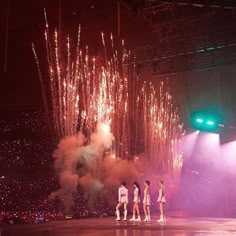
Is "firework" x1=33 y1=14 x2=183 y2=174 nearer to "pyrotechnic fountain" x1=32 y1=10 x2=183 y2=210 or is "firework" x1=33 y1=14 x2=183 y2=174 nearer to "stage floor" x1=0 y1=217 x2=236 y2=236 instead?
"pyrotechnic fountain" x1=32 y1=10 x2=183 y2=210

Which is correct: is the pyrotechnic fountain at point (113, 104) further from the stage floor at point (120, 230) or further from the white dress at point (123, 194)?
the stage floor at point (120, 230)

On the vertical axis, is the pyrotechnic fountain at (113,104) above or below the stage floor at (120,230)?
above

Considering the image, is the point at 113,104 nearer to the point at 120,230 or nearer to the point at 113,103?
the point at 113,103

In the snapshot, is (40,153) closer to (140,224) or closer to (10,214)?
(10,214)

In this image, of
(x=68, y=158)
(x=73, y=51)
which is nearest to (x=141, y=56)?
(x=73, y=51)

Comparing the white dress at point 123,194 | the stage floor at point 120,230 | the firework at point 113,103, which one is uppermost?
the firework at point 113,103

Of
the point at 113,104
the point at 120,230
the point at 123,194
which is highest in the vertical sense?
the point at 113,104

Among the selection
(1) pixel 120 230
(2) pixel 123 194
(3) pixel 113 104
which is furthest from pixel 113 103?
(1) pixel 120 230

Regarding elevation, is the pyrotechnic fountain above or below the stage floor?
above

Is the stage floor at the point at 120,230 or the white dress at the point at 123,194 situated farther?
the white dress at the point at 123,194

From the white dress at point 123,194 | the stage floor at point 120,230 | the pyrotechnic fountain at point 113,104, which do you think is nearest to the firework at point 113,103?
the pyrotechnic fountain at point 113,104

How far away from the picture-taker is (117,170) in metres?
23.2

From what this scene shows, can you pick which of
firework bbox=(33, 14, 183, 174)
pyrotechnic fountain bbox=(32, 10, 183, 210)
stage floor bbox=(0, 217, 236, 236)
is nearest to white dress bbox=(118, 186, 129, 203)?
stage floor bbox=(0, 217, 236, 236)

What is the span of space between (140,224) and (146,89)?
11.0m
